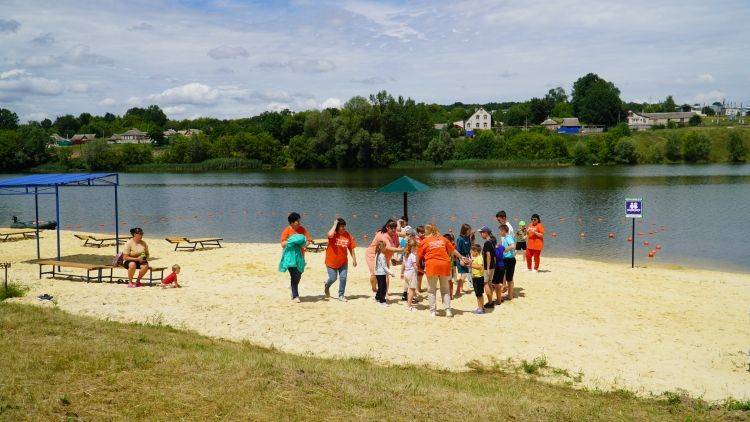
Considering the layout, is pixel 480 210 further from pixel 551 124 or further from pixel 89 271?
pixel 551 124

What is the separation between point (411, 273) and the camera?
41.1 feet

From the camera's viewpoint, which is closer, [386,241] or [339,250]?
[386,241]

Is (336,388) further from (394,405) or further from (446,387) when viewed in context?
(446,387)

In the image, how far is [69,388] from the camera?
261 inches

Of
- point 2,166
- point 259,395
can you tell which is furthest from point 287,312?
point 2,166

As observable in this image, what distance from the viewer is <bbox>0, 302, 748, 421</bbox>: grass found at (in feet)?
20.6

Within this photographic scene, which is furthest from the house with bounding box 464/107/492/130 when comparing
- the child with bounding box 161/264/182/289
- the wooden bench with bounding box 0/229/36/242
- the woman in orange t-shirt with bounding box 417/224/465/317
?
the woman in orange t-shirt with bounding box 417/224/465/317

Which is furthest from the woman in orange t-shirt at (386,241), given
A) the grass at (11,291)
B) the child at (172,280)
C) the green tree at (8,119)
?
the green tree at (8,119)

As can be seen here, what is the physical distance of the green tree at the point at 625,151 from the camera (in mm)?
99469

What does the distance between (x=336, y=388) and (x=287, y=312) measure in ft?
16.8

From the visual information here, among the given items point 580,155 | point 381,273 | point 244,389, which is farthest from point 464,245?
point 580,155

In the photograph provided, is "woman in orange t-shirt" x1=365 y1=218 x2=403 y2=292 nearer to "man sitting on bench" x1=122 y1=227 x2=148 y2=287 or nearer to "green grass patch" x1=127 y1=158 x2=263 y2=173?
"man sitting on bench" x1=122 y1=227 x2=148 y2=287

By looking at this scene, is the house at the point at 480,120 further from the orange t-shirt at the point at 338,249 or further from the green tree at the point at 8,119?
the orange t-shirt at the point at 338,249

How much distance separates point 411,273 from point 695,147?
107 m
